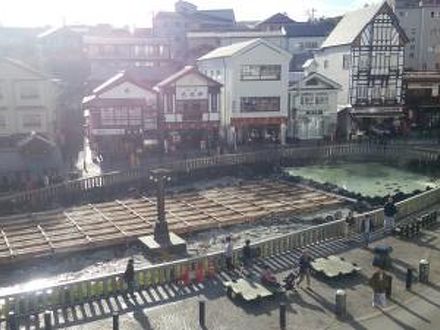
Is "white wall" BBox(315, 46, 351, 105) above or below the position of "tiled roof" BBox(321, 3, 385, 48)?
below

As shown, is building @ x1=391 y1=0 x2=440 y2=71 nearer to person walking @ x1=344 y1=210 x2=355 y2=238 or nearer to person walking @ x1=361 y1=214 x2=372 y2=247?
person walking @ x1=361 y1=214 x2=372 y2=247

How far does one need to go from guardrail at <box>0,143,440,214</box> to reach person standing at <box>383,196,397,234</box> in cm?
2023

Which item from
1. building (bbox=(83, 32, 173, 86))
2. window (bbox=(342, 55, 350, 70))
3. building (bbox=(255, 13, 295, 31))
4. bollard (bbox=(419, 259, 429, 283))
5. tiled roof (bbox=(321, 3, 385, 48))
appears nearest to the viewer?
bollard (bbox=(419, 259, 429, 283))

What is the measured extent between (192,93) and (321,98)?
14711 millimetres

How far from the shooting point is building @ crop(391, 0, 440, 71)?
78.2m

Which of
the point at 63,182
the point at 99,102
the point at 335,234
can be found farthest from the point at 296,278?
the point at 99,102

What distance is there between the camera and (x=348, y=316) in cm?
1934

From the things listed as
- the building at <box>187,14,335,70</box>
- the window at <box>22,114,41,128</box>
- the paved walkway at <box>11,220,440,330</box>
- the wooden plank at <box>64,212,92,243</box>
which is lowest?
the paved walkway at <box>11,220,440,330</box>

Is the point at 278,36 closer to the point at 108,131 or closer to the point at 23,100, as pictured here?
the point at 108,131

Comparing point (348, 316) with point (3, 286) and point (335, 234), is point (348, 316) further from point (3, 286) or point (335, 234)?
point (3, 286)

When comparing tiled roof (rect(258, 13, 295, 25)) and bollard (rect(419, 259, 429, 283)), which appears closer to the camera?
bollard (rect(419, 259, 429, 283))

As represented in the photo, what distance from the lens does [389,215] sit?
27969mm

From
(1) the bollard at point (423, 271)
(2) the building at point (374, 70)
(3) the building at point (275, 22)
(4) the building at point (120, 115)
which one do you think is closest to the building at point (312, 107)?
(2) the building at point (374, 70)

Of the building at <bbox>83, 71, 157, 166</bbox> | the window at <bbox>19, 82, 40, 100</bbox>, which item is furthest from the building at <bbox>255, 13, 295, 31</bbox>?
the window at <bbox>19, 82, 40, 100</bbox>
